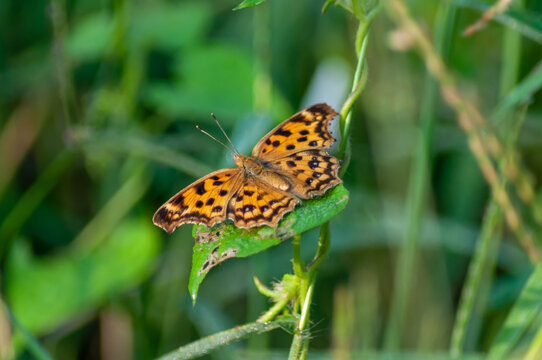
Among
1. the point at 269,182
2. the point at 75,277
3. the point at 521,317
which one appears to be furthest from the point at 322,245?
the point at 75,277

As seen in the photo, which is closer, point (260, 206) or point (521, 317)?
point (260, 206)

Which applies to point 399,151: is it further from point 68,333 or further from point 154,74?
point 68,333

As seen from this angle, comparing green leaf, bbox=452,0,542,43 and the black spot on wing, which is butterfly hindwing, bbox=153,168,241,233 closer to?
the black spot on wing

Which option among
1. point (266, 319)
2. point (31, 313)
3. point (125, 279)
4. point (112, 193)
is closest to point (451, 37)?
point (266, 319)

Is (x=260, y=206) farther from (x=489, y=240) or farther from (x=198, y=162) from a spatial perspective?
(x=198, y=162)

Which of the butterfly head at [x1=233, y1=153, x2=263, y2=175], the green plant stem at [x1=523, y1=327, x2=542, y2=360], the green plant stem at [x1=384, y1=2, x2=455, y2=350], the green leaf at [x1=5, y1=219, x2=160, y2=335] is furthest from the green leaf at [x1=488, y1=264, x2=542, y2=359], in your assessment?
the green leaf at [x1=5, y1=219, x2=160, y2=335]

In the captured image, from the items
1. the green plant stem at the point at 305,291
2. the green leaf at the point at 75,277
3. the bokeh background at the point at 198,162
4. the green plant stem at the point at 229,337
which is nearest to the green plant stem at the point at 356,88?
the green plant stem at the point at 305,291
